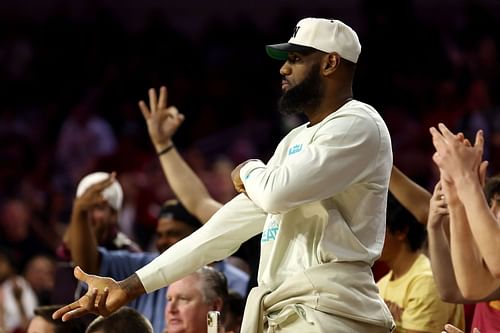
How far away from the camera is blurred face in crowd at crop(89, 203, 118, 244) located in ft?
22.6

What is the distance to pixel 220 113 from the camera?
12.8 metres

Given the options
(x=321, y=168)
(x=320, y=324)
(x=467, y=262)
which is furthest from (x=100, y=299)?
(x=467, y=262)

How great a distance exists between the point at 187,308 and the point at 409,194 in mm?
1168

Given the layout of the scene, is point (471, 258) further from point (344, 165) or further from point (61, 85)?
point (61, 85)

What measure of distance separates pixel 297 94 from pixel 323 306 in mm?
777

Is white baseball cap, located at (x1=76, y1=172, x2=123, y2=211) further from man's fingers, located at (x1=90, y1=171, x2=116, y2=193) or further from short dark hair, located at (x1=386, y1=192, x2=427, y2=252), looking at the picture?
short dark hair, located at (x1=386, y1=192, x2=427, y2=252)

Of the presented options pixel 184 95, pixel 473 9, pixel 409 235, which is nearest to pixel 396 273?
pixel 409 235

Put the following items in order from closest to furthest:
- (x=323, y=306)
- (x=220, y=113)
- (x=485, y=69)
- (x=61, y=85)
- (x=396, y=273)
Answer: (x=323, y=306) < (x=396, y=273) < (x=485, y=69) < (x=220, y=113) < (x=61, y=85)

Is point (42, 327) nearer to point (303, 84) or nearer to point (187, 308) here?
point (187, 308)

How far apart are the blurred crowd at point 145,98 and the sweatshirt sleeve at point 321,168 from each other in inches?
211

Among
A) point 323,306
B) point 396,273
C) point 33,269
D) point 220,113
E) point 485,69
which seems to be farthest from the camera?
point 220,113

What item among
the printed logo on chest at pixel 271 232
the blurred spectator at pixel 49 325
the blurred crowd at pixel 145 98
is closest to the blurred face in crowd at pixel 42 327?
the blurred spectator at pixel 49 325

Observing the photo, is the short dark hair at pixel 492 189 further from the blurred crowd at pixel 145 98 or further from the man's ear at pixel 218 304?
the blurred crowd at pixel 145 98

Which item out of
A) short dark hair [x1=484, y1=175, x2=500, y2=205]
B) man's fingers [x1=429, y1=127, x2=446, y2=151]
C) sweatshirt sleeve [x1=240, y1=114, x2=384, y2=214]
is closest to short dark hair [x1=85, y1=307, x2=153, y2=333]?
sweatshirt sleeve [x1=240, y1=114, x2=384, y2=214]
